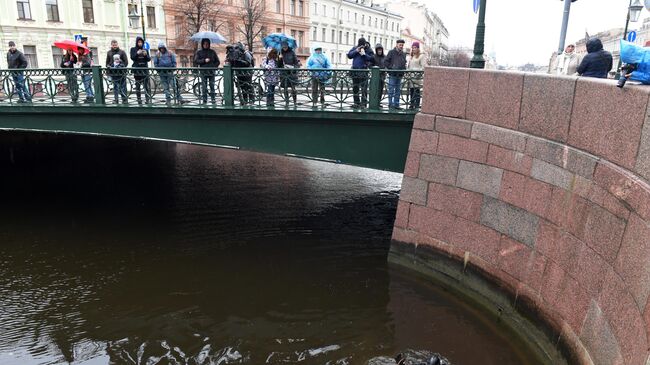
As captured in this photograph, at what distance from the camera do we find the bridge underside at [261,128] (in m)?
8.44

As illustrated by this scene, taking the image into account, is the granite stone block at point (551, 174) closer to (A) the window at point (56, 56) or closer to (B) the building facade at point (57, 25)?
(B) the building facade at point (57, 25)

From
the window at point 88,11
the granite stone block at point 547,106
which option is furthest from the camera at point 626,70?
the window at point 88,11

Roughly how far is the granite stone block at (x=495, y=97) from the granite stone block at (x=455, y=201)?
101 centimetres

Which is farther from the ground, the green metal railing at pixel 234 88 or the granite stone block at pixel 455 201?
the green metal railing at pixel 234 88

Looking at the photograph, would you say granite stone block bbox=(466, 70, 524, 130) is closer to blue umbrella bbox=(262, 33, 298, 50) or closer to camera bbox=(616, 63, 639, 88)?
camera bbox=(616, 63, 639, 88)

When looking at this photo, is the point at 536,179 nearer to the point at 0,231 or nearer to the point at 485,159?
the point at 485,159

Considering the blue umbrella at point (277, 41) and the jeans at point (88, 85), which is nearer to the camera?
the jeans at point (88, 85)

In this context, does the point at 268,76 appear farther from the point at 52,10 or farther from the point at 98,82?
the point at 52,10

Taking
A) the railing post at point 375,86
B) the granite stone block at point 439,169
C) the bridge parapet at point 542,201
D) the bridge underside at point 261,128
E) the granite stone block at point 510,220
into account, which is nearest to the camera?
the bridge parapet at point 542,201

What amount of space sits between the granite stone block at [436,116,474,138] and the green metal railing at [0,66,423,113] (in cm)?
110

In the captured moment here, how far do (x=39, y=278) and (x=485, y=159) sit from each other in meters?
6.91

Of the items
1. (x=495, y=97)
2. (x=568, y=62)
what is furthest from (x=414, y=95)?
(x=568, y=62)

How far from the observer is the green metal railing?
8.12 meters

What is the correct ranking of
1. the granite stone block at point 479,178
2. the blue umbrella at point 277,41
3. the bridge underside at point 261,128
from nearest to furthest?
the granite stone block at point 479,178
the bridge underside at point 261,128
the blue umbrella at point 277,41
